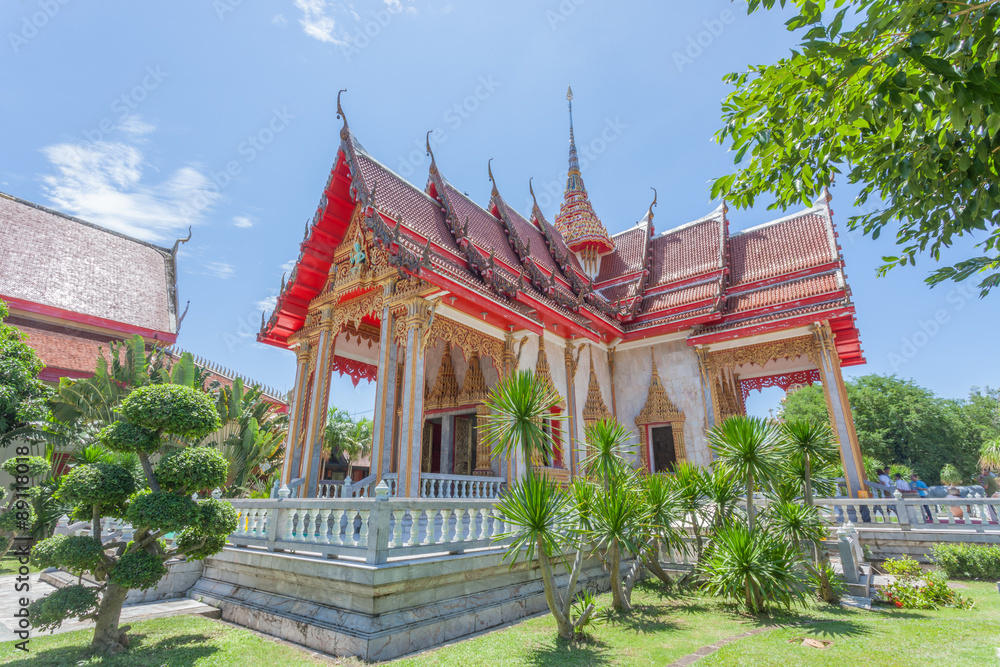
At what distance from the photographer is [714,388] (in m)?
12.1

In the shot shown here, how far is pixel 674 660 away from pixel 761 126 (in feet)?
13.2

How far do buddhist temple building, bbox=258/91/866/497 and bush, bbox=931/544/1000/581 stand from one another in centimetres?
259

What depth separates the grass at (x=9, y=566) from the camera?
8.86 metres

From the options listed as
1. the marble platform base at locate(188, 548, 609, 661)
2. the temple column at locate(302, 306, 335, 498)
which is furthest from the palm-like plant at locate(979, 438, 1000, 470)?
the temple column at locate(302, 306, 335, 498)

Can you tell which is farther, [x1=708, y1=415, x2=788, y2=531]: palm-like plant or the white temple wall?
the white temple wall

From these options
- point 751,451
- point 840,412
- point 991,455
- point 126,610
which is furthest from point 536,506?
point 991,455

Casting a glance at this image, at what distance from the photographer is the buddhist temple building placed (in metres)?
8.35

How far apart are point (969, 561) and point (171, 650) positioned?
10.0 meters

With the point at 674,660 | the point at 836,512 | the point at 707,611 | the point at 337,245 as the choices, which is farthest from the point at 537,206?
the point at 674,660

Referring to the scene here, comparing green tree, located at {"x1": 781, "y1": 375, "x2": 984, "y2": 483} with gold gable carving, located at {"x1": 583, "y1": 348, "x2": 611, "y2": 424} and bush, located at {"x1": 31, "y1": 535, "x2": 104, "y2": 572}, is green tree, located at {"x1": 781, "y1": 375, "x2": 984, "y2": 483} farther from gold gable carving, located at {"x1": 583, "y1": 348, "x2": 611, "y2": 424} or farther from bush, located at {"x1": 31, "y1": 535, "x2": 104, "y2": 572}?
bush, located at {"x1": 31, "y1": 535, "x2": 104, "y2": 572}

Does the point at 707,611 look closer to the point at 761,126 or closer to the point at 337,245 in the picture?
the point at 761,126

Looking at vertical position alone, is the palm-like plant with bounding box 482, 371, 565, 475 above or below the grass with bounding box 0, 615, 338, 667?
above

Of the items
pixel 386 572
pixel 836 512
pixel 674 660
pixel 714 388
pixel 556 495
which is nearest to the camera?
pixel 674 660

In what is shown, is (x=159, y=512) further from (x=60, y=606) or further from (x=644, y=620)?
(x=644, y=620)
